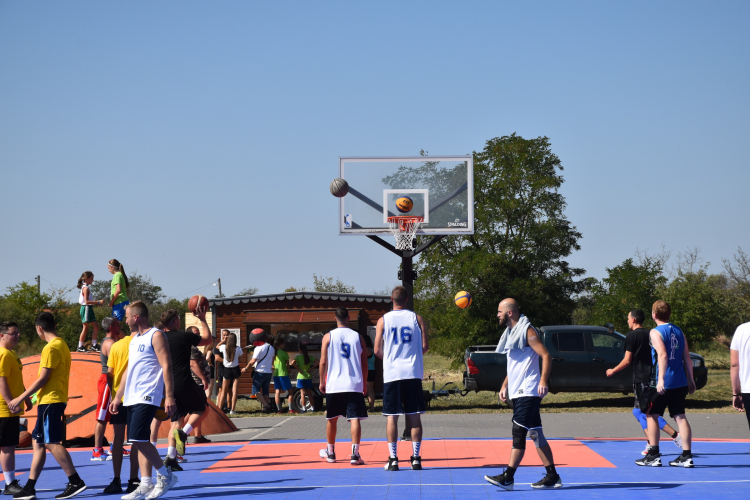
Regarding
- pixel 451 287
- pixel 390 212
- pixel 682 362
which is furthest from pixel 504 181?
pixel 682 362

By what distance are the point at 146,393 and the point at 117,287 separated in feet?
26.2

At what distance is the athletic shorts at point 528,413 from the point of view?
7.33m

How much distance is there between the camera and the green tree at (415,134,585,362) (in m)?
37.1

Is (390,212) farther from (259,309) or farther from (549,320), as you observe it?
(549,320)

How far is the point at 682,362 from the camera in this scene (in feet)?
28.8

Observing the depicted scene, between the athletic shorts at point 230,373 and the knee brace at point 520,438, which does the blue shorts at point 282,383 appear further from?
the knee brace at point 520,438

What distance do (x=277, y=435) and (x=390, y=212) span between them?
17.9ft

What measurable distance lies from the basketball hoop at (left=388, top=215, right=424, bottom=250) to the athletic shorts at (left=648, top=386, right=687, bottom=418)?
7.25 meters

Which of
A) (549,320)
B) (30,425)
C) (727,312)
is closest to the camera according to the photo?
(30,425)

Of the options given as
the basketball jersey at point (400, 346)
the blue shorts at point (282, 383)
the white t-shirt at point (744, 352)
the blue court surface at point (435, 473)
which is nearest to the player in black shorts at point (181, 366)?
the blue court surface at point (435, 473)

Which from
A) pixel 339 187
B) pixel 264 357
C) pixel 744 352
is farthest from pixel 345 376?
pixel 264 357

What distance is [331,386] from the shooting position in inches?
360

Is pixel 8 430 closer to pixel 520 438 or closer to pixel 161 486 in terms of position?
pixel 161 486

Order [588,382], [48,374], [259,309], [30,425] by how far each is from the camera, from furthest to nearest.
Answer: [259,309] → [588,382] → [30,425] → [48,374]
